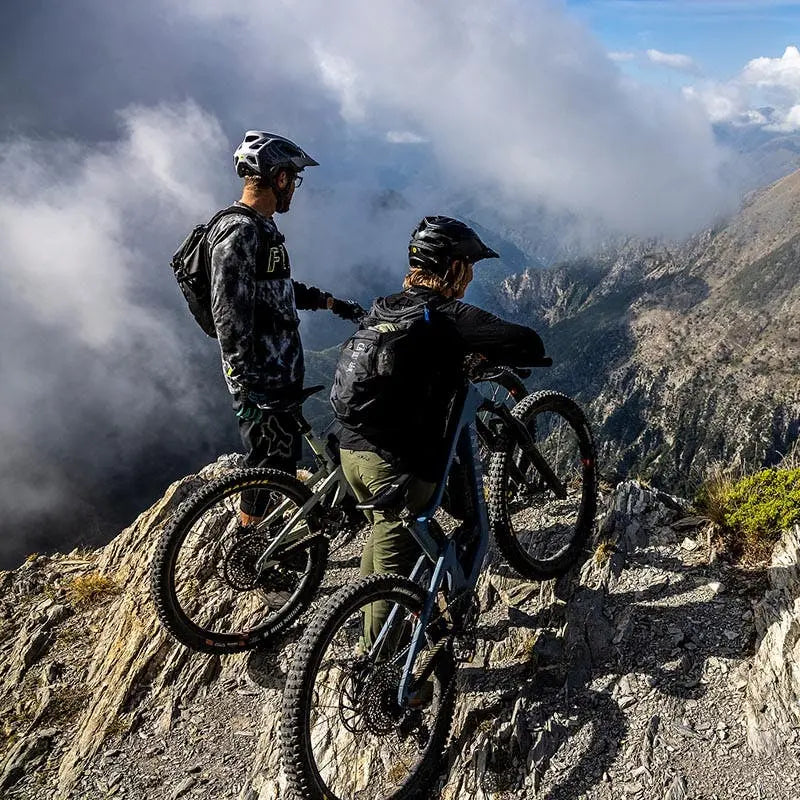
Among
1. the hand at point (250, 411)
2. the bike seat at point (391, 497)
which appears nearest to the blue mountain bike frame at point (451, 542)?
the bike seat at point (391, 497)

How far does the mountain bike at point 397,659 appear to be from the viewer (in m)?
4.23

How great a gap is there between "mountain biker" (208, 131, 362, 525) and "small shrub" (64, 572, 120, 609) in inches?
176

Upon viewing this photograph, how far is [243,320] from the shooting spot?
6094 millimetres

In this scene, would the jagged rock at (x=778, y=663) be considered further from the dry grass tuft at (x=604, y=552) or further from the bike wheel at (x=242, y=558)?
the bike wheel at (x=242, y=558)

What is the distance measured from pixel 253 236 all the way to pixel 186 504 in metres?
3.03

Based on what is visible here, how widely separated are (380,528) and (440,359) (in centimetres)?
164

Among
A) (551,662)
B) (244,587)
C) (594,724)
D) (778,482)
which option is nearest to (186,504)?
(244,587)

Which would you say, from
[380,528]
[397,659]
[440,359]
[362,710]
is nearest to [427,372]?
[440,359]

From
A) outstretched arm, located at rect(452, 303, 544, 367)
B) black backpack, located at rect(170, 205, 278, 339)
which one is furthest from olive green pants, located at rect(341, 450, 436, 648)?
black backpack, located at rect(170, 205, 278, 339)

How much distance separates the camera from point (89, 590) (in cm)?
938

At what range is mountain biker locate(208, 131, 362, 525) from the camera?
6.05 meters

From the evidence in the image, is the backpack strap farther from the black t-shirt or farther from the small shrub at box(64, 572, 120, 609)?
the small shrub at box(64, 572, 120, 609)

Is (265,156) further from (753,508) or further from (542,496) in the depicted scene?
(753,508)

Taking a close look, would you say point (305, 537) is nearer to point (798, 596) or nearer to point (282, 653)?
point (282, 653)
